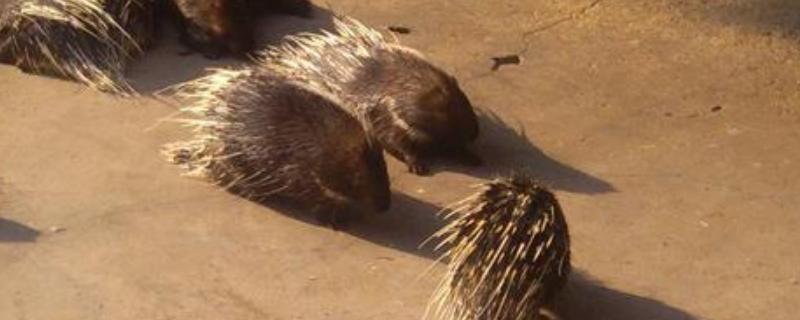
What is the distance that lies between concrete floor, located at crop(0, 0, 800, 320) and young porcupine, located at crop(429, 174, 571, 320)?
0.22 meters

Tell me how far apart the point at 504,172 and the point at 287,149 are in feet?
2.98

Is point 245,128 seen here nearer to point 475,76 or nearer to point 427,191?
point 427,191

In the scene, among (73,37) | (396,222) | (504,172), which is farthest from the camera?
(73,37)

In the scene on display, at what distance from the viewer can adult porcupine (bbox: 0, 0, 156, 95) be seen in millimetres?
7141

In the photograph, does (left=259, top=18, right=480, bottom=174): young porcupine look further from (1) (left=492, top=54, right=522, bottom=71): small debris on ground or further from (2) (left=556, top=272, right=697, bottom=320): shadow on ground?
(2) (left=556, top=272, right=697, bottom=320): shadow on ground

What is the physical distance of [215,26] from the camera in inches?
289

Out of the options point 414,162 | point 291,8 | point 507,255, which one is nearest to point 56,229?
point 414,162

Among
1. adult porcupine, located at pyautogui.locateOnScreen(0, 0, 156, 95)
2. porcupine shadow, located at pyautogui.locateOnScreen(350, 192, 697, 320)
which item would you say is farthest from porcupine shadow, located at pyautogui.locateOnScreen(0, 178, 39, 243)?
adult porcupine, located at pyautogui.locateOnScreen(0, 0, 156, 95)

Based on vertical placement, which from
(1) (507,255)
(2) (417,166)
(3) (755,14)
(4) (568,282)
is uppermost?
A: (1) (507,255)

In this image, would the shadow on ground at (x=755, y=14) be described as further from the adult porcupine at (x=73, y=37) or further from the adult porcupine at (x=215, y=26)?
the adult porcupine at (x=73, y=37)

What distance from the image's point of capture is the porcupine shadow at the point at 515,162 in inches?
243

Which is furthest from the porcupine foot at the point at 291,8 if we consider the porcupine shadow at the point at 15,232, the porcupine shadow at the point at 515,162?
the porcupine shadow at the point at 15,232

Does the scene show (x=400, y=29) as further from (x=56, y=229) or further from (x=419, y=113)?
(x=56, y=229)

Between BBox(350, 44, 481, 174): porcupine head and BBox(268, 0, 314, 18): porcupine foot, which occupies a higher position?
BBox(350, 44, 481, 174): porcupine head
